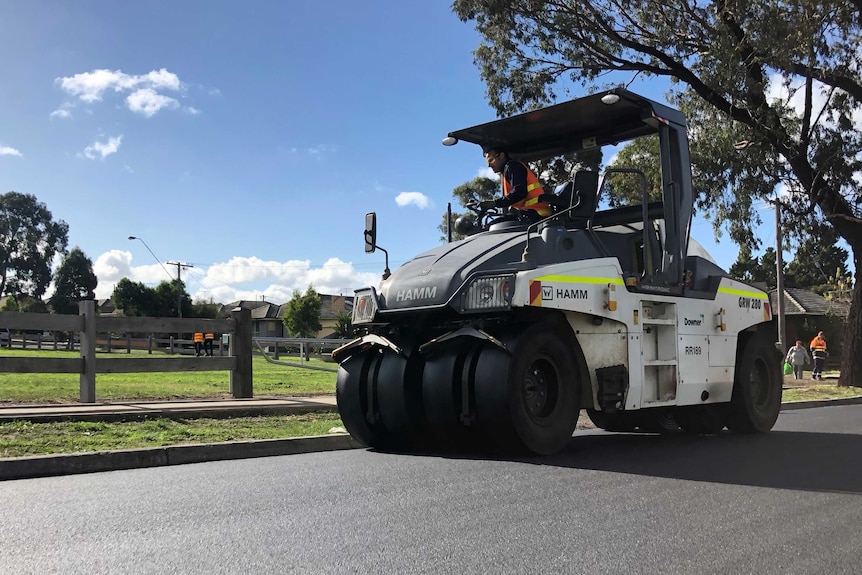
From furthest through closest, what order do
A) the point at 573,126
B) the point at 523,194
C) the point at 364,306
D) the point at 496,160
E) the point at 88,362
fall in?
the point at 88,362 < the point at 573,126 < the point at 496,160 < the point at 523,194 < the point at 364,306

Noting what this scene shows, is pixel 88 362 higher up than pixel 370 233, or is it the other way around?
pixel 370 233

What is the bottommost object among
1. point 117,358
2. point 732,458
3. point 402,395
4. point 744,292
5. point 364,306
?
point 732,458

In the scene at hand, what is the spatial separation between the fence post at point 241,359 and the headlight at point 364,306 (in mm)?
3701

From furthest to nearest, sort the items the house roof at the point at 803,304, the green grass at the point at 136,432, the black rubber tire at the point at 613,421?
the house roof at the point at 803,304 < the black rubber tire at the point at 613,421 < the green grass at the point at 136,432

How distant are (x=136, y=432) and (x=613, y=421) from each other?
536cm

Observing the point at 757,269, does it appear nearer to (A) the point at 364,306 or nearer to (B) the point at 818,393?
(B) the point at 818,393

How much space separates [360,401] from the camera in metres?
6.99

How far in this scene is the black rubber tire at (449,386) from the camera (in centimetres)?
625

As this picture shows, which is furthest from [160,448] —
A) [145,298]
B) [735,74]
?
[145,298]

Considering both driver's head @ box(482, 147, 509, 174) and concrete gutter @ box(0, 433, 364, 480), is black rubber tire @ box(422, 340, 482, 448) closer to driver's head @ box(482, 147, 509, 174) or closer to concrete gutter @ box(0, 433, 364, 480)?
concrete gutter @ box(0, 433, 364, 480)

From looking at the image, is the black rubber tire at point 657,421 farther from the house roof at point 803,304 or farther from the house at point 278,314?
the house at point 278,314

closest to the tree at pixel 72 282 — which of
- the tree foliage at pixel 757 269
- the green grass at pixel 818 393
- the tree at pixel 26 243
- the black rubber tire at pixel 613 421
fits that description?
the tree at pixel 26 243

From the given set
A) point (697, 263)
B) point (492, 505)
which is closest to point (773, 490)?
point (492, 505)

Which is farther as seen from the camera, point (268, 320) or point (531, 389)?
point (268, 320)
